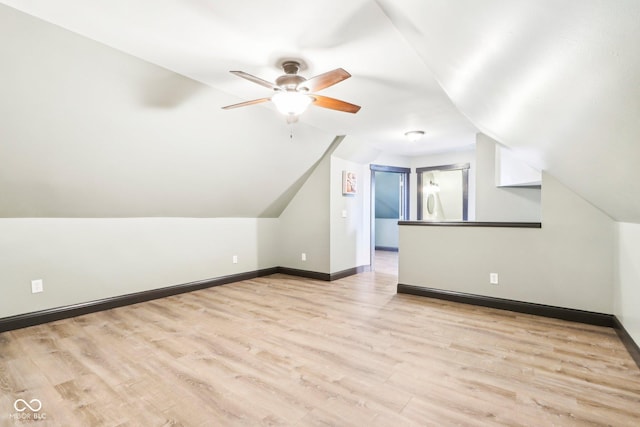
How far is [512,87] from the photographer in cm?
157

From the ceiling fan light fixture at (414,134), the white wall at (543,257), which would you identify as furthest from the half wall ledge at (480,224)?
the ceiling fan light fixture at (414,134)

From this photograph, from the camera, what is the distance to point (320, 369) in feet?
7.32

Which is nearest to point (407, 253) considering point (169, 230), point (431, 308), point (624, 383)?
point (431, 308)

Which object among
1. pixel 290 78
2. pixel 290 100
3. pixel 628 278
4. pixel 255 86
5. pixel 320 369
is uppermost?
pixel 255 86

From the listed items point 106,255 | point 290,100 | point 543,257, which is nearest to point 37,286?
point 106,255

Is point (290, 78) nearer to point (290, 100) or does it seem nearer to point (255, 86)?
point (290, 100)

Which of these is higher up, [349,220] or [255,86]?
[255,86]

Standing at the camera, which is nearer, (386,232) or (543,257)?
(543,257)

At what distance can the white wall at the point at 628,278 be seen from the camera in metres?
2.37

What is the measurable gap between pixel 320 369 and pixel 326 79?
205 centimetres

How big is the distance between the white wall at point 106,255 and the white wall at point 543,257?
3088mm

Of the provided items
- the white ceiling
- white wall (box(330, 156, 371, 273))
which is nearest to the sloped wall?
white wall (box(330, 156, 371, 273))

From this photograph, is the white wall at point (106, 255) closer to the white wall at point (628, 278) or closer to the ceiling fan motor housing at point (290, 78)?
the ceiling fan motor housing at point (290, 78)

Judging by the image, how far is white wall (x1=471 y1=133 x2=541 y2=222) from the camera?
15.4 feet
